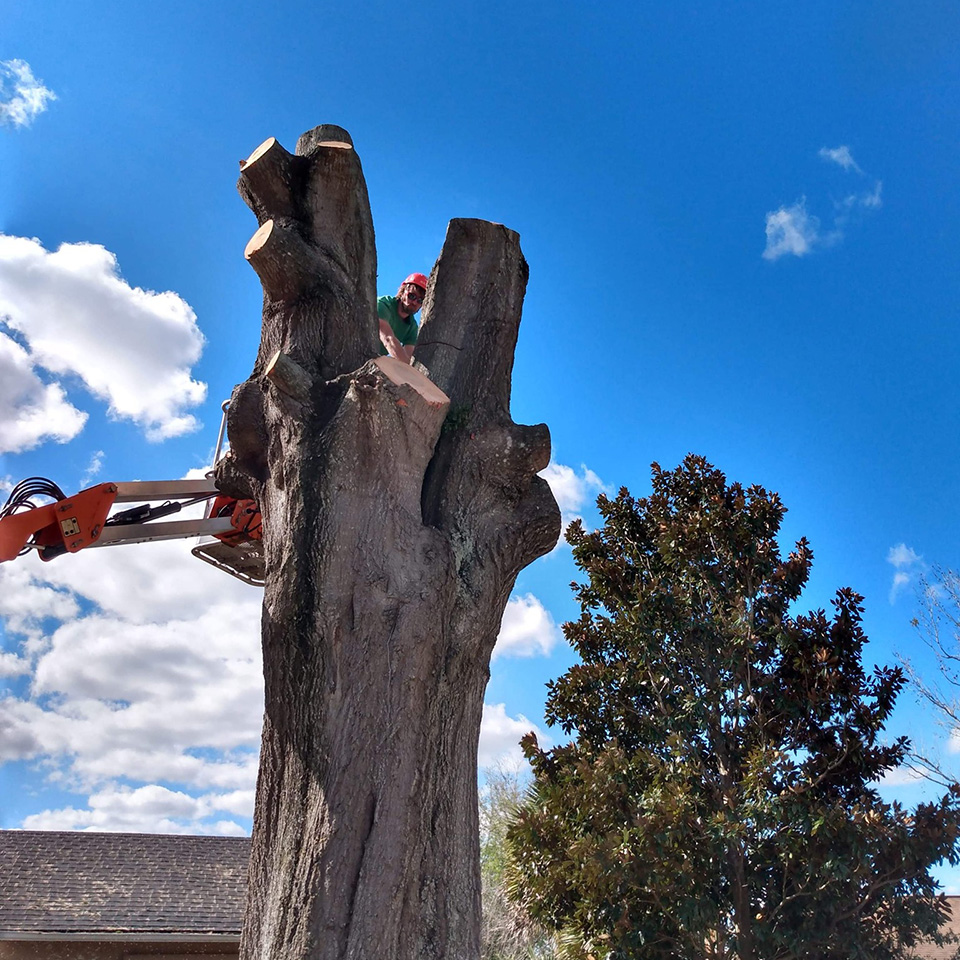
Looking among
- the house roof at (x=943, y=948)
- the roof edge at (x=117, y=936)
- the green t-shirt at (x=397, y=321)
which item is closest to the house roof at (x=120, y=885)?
the roof edge at (x=117, y=936)

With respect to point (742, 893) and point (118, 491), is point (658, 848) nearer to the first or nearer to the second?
point (742, 893)

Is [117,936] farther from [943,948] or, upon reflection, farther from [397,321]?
[943,948]

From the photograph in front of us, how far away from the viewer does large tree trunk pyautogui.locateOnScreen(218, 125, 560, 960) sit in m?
3.37

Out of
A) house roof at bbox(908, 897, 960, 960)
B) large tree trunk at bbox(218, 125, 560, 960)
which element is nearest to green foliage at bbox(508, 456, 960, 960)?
house roof at bbox(908, 897, 960, 960)

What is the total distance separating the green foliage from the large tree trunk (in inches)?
186

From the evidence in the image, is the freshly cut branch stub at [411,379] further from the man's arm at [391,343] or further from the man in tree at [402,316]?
the man's arm at [391,343]

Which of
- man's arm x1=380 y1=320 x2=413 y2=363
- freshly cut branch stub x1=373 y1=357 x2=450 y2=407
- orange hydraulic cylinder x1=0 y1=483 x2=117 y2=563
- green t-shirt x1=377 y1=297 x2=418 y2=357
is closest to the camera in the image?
freshly cut branch stub x1=373 y1=357 x2=450 y2=407

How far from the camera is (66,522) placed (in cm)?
659

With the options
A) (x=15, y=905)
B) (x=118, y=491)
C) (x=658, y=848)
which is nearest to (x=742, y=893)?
(x=658, y=848)

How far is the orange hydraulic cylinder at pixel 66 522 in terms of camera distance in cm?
645

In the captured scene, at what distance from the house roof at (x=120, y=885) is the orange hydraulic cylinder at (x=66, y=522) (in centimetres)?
812

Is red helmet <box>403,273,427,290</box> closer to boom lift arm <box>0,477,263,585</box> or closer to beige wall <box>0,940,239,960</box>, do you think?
boom lift arm <box>0,477,263,585</box>

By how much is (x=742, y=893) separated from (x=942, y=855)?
187 cm

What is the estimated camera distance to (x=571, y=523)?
34.2 feet
